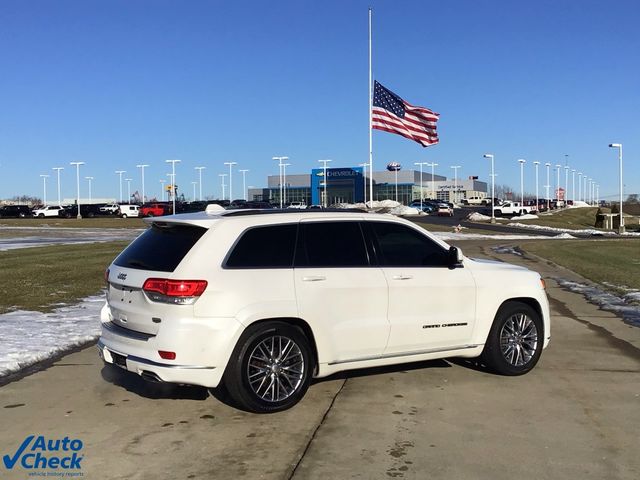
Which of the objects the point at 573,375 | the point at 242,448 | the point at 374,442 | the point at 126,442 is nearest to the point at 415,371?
the point at 573,375

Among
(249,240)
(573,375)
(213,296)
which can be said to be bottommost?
(573,375)

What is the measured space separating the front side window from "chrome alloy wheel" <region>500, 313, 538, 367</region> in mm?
1063

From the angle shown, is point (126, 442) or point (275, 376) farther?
point (275, 376)

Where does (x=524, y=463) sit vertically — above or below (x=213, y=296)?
below

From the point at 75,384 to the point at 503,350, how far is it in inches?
172

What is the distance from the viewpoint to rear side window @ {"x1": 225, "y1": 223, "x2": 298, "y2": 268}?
5340 mm

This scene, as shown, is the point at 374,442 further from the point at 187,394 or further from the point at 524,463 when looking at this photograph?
the point at 187,394

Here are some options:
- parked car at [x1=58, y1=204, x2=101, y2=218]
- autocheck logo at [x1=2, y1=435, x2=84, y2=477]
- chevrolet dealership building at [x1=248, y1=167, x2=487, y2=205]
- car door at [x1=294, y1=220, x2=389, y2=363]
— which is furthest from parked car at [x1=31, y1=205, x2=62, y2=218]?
autocheck logo at [x1=2, y1=435, x2=84, y2=477]

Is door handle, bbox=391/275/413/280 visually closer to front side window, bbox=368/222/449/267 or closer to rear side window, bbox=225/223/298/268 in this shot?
front side window, bbox=368/222/449/267

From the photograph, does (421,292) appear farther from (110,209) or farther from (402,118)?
(110,209)

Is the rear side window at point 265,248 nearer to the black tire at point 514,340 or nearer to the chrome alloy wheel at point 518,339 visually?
the black tire at point 514,340

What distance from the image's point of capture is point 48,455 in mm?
4496

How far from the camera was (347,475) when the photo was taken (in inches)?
162

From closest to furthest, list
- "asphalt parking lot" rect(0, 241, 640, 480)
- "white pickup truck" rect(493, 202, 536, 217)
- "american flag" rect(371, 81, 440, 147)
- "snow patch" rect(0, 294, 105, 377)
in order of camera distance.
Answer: "asphalt parking lot" rect(0, 241, 640, 480)
"snow patch" rect(0, 294, 105, 377)
"american flag" rect(371, 81, 440, 147)
"white pickup truck" rect(493, 202, 536, 217)
